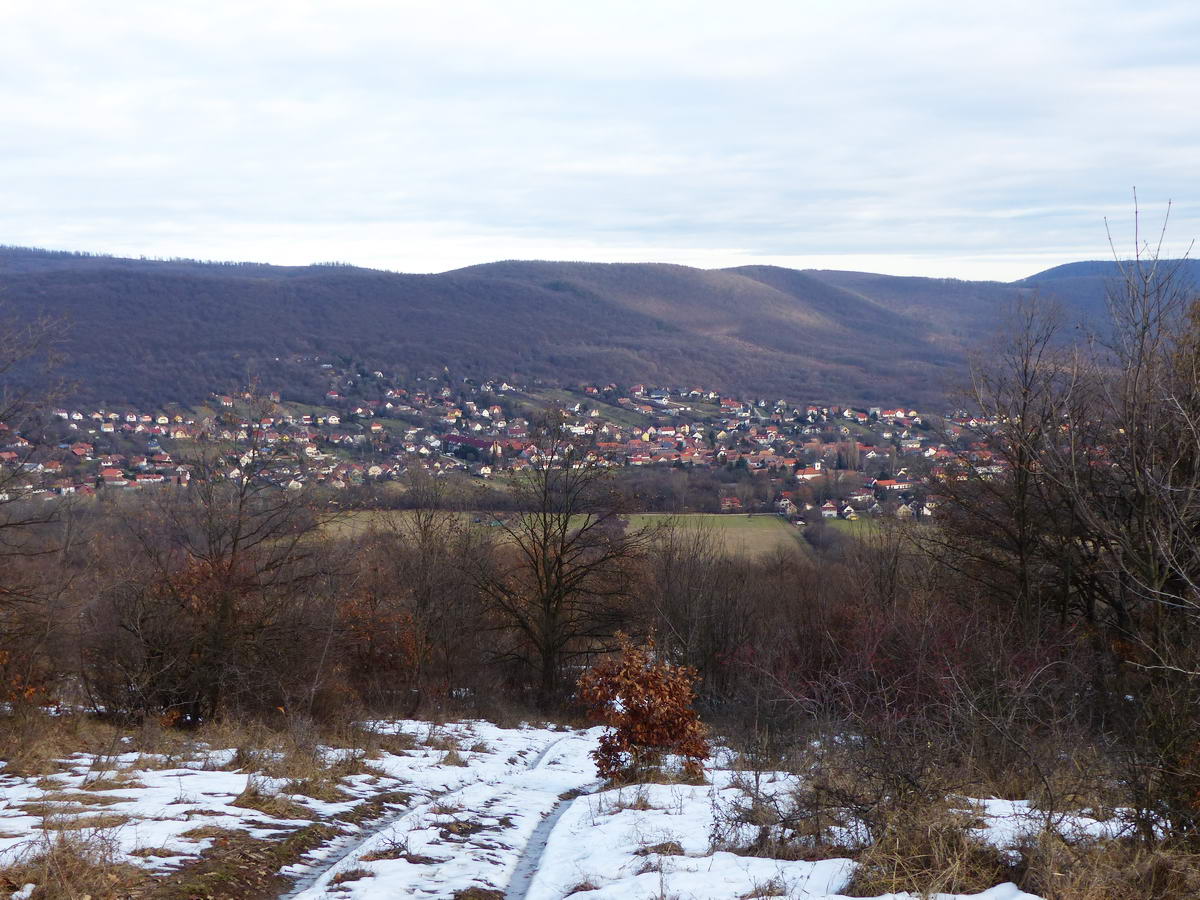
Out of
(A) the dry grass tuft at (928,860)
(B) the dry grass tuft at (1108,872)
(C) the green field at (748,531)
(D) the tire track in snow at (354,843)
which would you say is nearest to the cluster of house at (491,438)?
(C) the green field at (748,531)

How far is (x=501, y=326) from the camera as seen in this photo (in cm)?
15312

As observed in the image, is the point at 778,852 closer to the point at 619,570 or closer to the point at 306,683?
the point at 306,683

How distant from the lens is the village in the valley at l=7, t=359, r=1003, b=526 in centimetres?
1741

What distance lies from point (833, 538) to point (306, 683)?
3560 cm

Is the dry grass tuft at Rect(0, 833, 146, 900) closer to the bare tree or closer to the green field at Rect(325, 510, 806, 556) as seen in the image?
the bare tree

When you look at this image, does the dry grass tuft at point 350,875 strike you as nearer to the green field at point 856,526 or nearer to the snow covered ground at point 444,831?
the snow covered ground at point 444,831

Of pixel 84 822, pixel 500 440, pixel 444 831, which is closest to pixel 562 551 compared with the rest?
pixel 444 831

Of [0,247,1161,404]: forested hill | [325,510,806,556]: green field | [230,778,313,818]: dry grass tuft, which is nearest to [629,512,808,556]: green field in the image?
[325,510,806,556]: green field

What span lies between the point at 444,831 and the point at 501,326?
148 meters

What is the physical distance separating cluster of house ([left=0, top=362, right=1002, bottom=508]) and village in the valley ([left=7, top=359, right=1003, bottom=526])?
106 mm

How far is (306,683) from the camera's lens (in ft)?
54.5

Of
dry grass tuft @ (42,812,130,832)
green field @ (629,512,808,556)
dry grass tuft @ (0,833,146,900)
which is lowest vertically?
green field @ (629,512,808,556)

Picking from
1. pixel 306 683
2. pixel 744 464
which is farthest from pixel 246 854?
pixel 744 464

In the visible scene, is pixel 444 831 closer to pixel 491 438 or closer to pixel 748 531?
pixel 748 531
